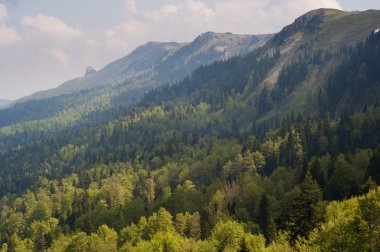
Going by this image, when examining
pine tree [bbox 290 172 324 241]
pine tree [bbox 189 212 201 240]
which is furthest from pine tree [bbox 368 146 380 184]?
pine tree [bbox 189 212 201 240]

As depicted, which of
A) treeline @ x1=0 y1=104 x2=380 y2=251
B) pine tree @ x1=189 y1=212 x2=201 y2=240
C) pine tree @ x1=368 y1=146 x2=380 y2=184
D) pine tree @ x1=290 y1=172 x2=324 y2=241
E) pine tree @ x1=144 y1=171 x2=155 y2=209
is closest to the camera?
pine tree @ x1=290 y1=172 x2=324 y2=241

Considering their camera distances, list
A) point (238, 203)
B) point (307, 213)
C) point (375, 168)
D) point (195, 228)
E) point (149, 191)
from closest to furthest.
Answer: point (307, 213) < point (375, 168) < point (195, 228) < point (238, 203) < point (149, 191)

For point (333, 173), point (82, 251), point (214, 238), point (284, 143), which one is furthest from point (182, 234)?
point (284, 143)

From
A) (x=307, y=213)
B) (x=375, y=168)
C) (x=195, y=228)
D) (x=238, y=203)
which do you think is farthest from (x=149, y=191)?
(x=307, y=213)

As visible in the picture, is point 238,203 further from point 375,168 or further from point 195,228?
point 375,168

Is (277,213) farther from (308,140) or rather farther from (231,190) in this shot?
(308,140)

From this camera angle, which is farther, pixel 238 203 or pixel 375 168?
pixel 238 203

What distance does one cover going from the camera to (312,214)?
73.9 metres

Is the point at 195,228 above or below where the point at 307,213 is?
below

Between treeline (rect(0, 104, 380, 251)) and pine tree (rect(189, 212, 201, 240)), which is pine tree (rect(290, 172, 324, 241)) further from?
pine tree (rect(189, 212, 201, 240))

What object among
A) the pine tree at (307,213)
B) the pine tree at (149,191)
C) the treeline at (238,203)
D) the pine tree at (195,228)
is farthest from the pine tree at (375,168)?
the pine tree at (149,191)

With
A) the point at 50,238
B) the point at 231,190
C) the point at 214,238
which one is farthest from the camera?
the point at 50,238

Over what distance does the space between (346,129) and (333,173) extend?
55.2 m

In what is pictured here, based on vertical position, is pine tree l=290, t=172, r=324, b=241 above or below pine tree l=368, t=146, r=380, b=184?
above
